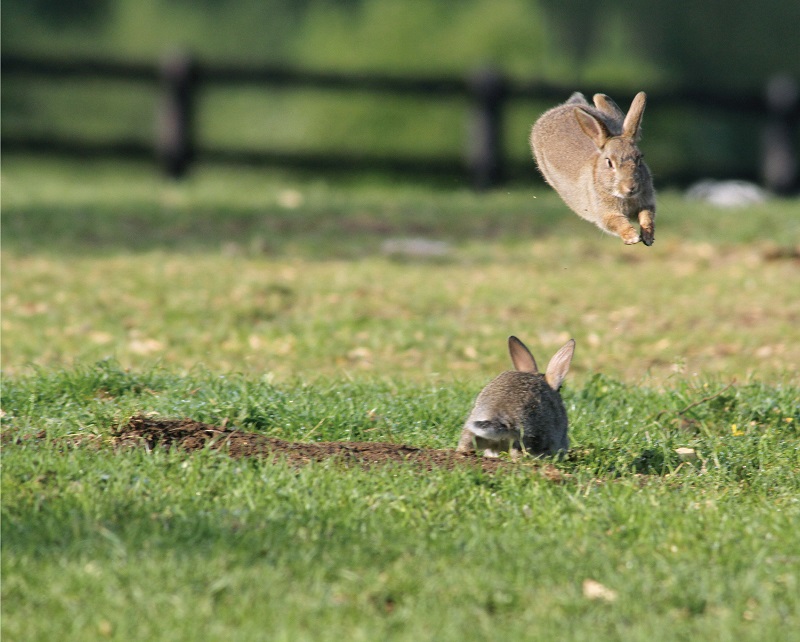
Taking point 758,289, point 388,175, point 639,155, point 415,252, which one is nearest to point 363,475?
point 639,155

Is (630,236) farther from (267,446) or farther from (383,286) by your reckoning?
(383,286)

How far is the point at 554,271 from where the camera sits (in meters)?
10.8

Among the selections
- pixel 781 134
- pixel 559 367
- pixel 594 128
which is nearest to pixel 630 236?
pixel 594 128

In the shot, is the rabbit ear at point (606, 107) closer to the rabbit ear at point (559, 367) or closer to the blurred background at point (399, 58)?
the rabbit ear at point (559, 367)

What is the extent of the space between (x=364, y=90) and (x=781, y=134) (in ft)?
19.7

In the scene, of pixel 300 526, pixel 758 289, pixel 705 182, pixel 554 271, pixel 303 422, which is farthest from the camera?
pixel 705 182

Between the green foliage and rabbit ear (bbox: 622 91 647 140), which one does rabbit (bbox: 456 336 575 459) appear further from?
rabbit ear (bbox: 622 91 647 140)

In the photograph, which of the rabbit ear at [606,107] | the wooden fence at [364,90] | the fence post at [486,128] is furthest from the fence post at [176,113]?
the rabbit ear at [606,107]

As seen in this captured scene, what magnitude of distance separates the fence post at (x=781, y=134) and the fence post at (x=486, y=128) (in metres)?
3.86

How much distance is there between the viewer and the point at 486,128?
1731 centimetres

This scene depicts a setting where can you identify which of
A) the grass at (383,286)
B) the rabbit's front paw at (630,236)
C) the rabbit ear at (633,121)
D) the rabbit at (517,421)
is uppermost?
the rabbit ear at (633,121)

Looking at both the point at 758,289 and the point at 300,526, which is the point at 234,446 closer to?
the point at 300,526

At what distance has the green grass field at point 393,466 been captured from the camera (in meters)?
3.77

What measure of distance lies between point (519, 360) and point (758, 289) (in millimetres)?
4823
